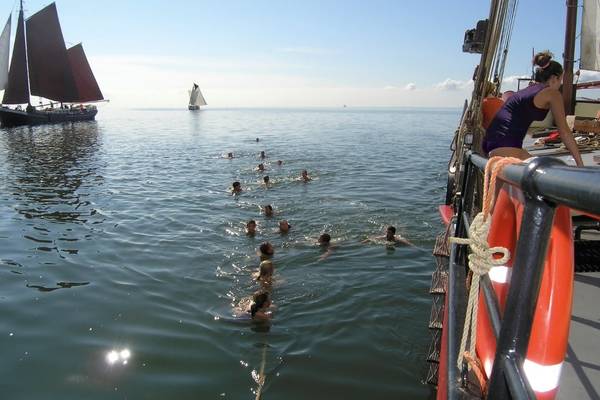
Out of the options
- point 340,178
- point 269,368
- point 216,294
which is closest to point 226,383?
point 269,368

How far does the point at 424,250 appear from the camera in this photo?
1134 centimetres

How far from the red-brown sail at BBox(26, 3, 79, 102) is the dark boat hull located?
2658mm

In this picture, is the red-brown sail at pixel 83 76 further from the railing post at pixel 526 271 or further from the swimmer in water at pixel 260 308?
the railing post at pixel 526 271

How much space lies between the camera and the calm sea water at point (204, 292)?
6203 millimetres

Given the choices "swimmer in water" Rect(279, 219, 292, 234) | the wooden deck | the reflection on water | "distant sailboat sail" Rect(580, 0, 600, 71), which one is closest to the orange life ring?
the wooden deck

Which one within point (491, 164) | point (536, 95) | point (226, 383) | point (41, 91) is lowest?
point (226, 383)

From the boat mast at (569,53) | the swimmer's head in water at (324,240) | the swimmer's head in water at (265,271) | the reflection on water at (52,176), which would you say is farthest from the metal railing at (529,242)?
the reflection on water at (52,176)

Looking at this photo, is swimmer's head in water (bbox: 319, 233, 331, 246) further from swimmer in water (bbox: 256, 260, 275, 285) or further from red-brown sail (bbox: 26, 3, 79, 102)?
red-brown sail (bbox: 26, 3, 79, 102)

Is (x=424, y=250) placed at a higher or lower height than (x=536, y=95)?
lower

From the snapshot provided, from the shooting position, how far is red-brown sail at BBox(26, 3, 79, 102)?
2208 inches

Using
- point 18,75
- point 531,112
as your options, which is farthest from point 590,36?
point 18,75

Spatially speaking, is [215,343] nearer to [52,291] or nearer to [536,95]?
[52,291]

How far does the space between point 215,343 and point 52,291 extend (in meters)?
4.06

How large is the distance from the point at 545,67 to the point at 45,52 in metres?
64.3
